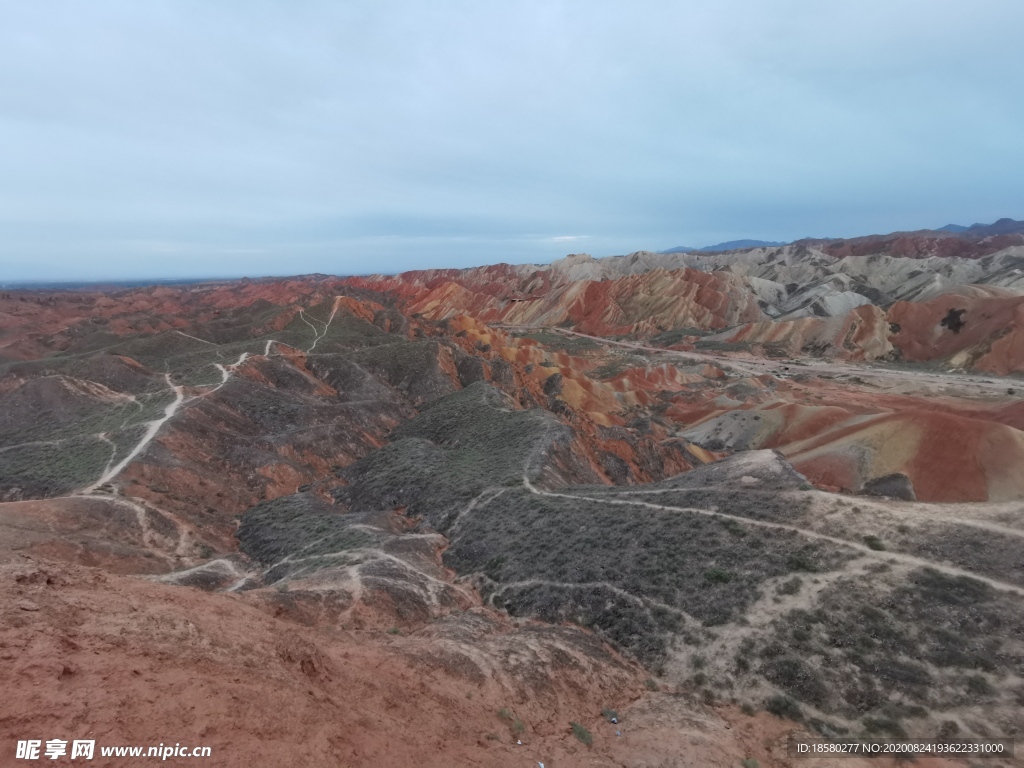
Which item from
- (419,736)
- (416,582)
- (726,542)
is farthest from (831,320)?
(419,736)

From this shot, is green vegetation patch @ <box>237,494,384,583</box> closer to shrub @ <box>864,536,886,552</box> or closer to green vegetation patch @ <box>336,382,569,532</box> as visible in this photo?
green vegetation patch @ <box>336,382,569,532</box>

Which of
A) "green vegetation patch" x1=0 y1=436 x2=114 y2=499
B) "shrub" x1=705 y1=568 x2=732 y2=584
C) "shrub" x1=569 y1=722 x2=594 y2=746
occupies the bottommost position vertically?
"shrub" x1=569 y1=722 x2=594 y2=746

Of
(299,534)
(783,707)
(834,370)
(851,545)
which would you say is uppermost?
(851,545)

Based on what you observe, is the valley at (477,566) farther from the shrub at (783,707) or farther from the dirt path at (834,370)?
the dirt path at (834,370)

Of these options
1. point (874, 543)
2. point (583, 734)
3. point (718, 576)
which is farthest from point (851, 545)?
point (583, 734)

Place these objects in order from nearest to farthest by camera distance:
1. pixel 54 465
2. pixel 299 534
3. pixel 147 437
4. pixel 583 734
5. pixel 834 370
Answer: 1. pixel 583 734
2. pixel 299 534
3. pixel 54 465
4. pixel 147 437
5. pixel 834 370

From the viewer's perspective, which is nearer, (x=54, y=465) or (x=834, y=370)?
(x=54, y=465)

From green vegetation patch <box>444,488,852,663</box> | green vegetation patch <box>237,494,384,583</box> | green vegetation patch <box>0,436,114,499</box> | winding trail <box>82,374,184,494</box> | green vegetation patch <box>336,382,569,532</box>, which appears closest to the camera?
green vegetation patch <box>444,488,852,663</box>

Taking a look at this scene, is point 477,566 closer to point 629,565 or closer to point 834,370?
point 629,565

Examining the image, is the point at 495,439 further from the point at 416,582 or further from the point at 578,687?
the point at 578,687

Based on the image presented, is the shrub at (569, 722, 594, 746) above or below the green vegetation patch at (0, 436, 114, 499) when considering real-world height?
below

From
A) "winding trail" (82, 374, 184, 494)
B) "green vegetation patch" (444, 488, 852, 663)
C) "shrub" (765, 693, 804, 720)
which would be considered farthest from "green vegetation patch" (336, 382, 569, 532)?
"shrub" (765, 693, 804, 720)
